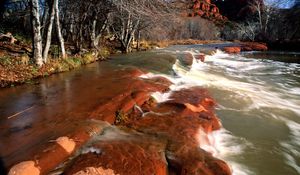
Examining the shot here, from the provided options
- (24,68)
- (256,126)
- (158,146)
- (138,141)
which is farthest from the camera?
(24,68)

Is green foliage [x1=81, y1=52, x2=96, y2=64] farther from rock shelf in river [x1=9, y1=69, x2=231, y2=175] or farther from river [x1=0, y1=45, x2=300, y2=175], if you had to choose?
rock shelf in river [x1=9, y1=69, x2=231, y2=175]

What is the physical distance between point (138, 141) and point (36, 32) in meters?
8.21

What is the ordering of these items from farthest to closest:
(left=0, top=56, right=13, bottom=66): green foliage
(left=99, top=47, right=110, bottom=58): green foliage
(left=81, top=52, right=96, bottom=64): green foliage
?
1. (left=99, top=47, right=110, bottom=58): green foliage
2. (left=81, top=52, right=96, bottom=64): green foliage
3. (left=0, top=56, right=13, bottom=66): green foliage

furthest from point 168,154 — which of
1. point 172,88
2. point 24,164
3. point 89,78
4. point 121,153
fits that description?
point 89,78

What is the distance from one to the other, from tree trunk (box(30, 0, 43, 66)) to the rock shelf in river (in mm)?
5299

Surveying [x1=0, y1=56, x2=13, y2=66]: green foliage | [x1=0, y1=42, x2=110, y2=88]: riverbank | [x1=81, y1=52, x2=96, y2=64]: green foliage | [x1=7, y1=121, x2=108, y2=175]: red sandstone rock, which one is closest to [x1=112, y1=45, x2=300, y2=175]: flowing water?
[x1=7, y1=121, x2=108, y2=175]: red sandstone rock

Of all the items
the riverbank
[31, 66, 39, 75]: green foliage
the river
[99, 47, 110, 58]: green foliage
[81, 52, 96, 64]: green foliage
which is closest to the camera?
the river

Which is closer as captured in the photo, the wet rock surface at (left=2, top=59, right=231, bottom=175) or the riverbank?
the wet rock surface at (left=2, top=59, right=231, bottom=175)

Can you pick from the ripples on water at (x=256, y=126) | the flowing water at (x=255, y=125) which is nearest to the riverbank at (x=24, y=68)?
the flowing water at (x=255, y=125)

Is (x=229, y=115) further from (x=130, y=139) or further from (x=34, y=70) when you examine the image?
(x=34, y=70)

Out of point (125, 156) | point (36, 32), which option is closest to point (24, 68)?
point (36, 32)

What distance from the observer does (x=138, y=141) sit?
507 centimetres

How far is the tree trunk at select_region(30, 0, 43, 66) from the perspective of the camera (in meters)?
11.1

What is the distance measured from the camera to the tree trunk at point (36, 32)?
11117 millimetres
